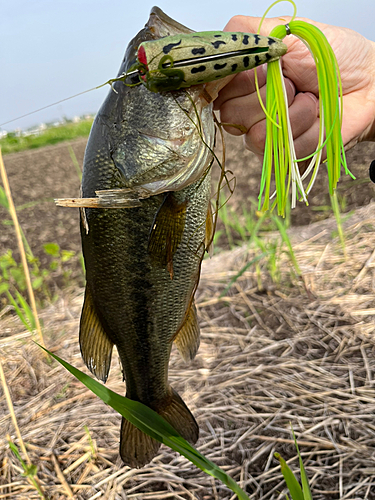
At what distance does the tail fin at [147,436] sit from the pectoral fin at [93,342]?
28 centimetres

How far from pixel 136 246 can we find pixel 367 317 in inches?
86.7

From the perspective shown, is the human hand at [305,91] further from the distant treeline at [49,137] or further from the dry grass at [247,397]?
the distant treeline at [49,137]

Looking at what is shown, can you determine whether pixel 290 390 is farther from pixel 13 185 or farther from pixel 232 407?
pixel 13 185

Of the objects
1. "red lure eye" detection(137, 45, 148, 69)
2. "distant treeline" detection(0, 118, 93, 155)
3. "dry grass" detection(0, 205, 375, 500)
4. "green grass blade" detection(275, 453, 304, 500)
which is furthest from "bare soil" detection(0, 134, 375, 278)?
"distant treeline" detection(0, 118, 93, 155)

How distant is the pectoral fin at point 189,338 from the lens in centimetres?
168

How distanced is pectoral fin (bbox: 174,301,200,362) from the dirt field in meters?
0.77

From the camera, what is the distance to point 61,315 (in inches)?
147

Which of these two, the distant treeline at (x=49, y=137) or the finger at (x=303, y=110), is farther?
the distant treeline at (x=49, y=137)

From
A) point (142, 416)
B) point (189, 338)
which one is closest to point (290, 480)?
point (142, 416)

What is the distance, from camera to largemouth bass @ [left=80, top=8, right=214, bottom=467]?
1.23 metres

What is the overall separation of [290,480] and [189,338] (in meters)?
0.74

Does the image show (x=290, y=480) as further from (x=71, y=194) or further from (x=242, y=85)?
(x=71, y=194)

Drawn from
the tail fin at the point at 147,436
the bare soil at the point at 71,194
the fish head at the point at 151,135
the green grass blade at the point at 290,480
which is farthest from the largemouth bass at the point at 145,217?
the bare soil at the point at 71,194

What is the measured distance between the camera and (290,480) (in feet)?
3.39
